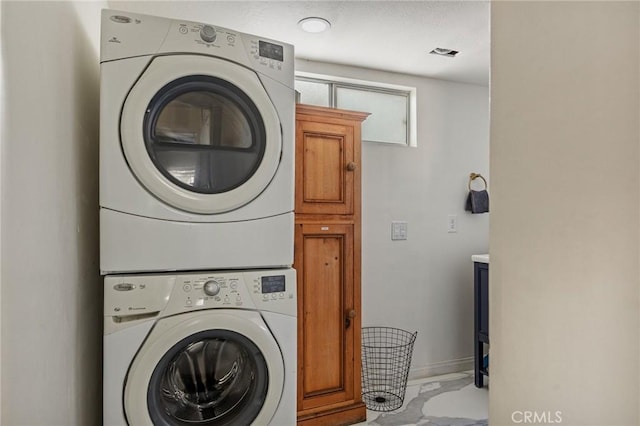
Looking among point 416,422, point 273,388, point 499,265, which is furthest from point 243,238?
point 416,422

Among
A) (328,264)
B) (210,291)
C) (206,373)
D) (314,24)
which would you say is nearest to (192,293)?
(210,291)

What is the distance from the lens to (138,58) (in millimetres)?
1326

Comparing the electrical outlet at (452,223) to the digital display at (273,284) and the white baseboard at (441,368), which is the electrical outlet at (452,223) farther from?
the digital display at (273,284)

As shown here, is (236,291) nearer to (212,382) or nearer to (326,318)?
(212,382)

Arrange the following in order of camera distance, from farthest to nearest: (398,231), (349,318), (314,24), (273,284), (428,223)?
1. (428,223)
2. (398,231)
3. (349,318)
4. (314,24)
5. (273,284)

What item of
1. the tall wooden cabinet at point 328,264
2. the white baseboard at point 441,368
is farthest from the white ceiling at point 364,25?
the white baseboard at point 441,368

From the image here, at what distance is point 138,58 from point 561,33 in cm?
130

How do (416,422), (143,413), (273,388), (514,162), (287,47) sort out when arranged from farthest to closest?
(416,422), (287,47), (273,388), (143,413), (514,162)

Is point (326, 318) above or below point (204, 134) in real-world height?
below

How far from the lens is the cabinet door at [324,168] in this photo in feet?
6.73

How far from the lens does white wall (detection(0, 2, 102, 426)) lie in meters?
0.75

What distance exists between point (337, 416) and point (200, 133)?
161 cm

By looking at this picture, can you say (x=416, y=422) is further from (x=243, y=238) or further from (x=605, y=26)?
(x=605, y=26)

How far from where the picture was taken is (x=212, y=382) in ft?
4.90
